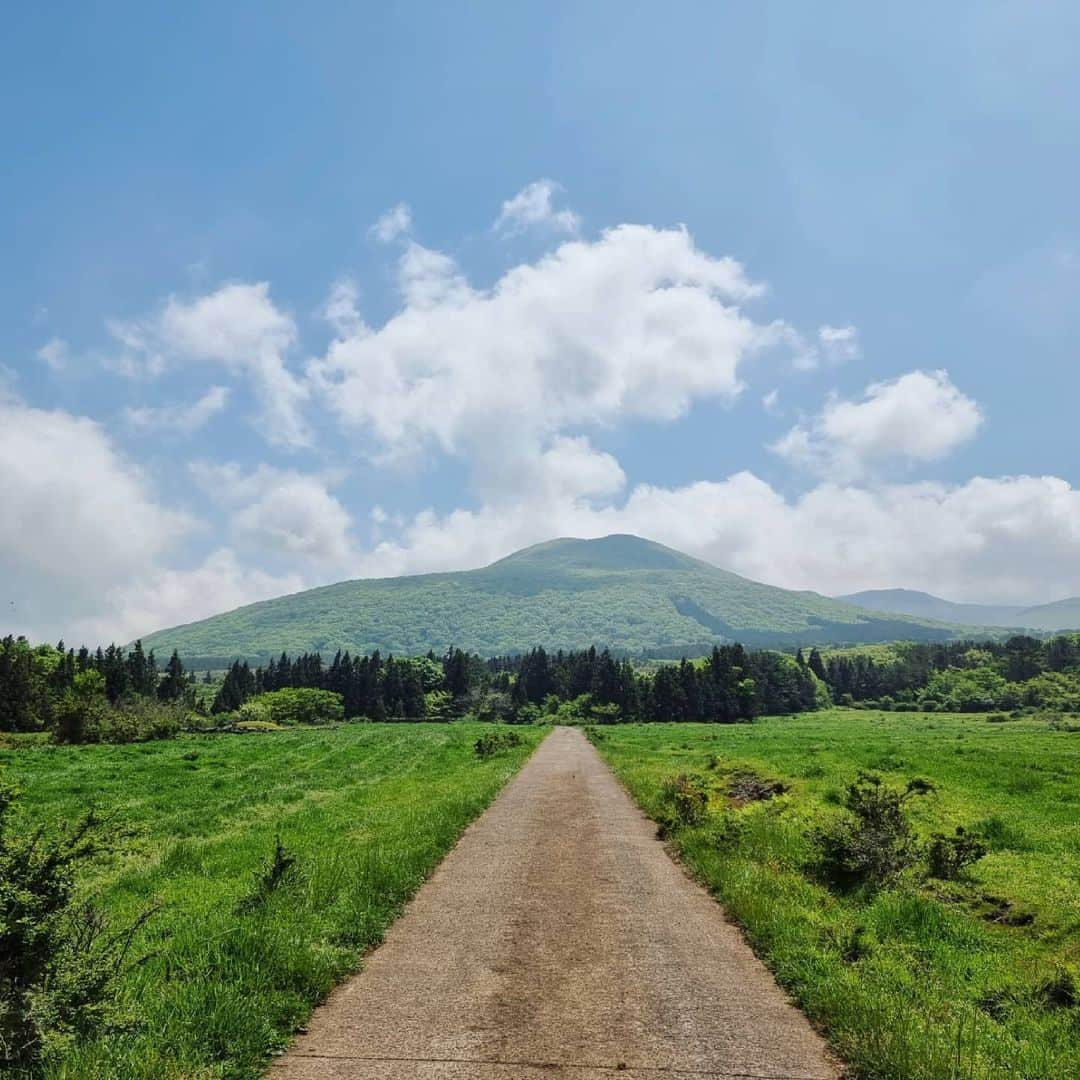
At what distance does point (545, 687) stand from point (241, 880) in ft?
460

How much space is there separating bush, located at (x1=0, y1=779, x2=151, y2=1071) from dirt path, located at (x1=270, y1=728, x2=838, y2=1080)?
5.80 feet

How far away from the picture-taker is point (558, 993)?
8.03 metres

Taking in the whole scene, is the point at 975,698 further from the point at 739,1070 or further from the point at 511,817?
the point at 739,1070

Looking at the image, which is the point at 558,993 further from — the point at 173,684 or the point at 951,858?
the point at 173,684

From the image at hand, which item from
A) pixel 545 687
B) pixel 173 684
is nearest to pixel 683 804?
pixel 173 684

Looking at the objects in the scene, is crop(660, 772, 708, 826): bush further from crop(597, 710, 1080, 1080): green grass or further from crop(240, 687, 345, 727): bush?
crop(240, 687, 345, 727): bush

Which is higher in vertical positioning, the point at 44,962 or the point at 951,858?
the point at 44,962

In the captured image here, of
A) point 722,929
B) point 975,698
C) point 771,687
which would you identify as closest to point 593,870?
point 722,929

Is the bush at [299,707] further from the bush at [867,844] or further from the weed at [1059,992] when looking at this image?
the weed at [1059,992]

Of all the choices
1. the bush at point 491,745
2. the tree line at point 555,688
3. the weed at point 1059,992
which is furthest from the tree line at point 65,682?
the weed at point 1059,992

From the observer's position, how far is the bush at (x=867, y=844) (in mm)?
13135

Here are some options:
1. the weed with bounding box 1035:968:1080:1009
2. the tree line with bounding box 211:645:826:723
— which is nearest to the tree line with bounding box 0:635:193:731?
the tree line with bounding box 211:645:826:723

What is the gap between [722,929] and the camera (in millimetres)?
→ 10594

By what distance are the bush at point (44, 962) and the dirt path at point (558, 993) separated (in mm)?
1767
